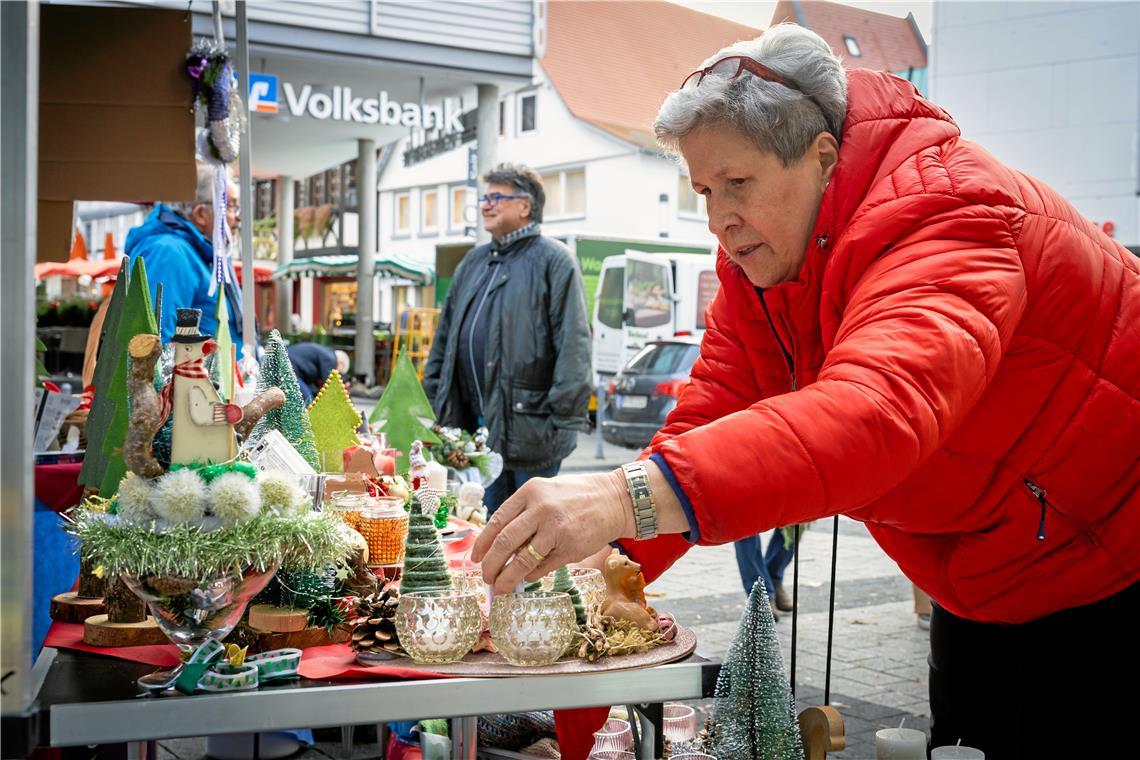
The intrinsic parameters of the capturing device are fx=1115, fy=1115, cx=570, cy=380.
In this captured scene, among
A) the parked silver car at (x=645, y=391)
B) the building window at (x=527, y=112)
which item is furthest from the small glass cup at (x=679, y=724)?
the building window at (x=527, y=112)

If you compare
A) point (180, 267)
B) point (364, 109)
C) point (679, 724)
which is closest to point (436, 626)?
point (679, 724)

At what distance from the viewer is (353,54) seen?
12.0 metres

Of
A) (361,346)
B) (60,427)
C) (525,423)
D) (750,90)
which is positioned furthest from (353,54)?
(750,90)

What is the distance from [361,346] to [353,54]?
6020 mm

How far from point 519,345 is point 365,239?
1256 cm

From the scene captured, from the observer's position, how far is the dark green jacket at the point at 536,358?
4.89 m

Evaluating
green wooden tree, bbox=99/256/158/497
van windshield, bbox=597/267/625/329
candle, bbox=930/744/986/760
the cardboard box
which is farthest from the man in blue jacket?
van windshield, bbox=597/267/625/329

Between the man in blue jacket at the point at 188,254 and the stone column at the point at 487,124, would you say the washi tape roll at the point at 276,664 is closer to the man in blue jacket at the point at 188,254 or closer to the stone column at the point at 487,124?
the man in blue jacket at the point at 188,254

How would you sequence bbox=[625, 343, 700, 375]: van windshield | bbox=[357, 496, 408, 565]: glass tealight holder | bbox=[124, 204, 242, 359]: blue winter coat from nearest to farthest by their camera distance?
bbox=[357, 496, 408, 565]: glass tealight holder < bbox=[124, 204, 242, 359]: blue winter coat < bbox=[625, 343, 700, 375]: van windshield

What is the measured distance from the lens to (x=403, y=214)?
3816cm

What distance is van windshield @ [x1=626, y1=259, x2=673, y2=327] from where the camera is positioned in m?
17.3

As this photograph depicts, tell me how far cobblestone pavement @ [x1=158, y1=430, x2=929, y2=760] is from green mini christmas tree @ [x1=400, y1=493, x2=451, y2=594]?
1.82 metres

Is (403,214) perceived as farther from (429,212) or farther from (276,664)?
(276,664)

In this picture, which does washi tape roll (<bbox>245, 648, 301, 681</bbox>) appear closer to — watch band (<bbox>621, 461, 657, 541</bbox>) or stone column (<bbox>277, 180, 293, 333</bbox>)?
watch band (<bbox>621, 461, 657, 541</bbox>)
